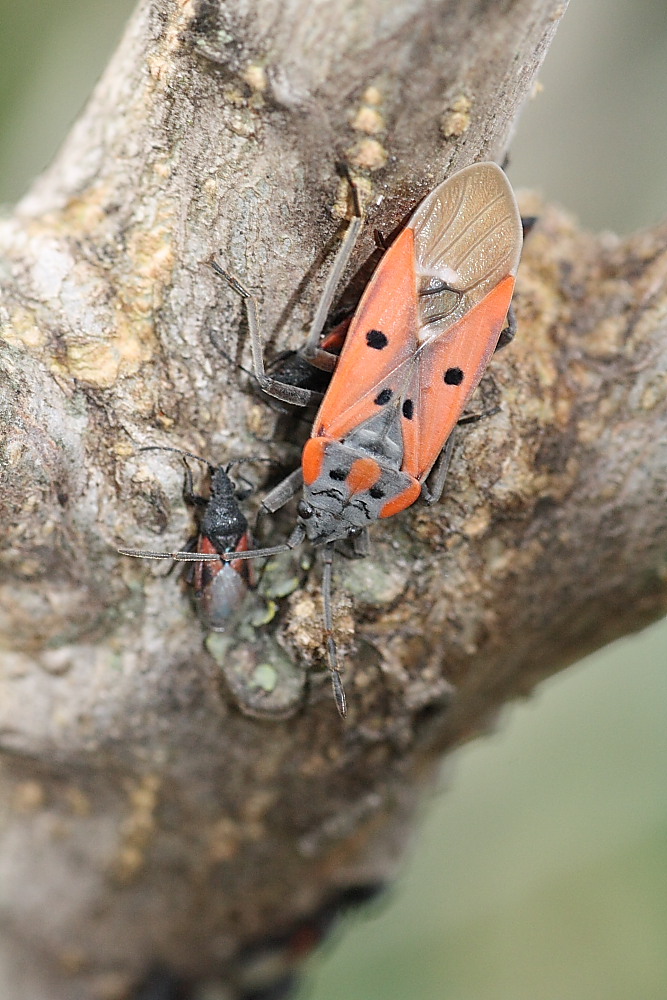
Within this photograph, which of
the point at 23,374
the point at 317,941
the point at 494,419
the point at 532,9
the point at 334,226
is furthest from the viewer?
the point at 317,941

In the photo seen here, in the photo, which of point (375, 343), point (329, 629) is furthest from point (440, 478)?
point (329, 629)

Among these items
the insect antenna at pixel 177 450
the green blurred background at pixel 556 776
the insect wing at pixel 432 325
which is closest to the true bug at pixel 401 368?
the insect wing at pixel 432 325

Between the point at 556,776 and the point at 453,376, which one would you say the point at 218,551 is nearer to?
the point at 453,376

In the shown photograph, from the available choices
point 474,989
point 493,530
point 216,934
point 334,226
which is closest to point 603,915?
point 474,989

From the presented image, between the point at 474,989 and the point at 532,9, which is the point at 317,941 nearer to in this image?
the point at 474,989

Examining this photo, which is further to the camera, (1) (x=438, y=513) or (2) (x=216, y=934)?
(2) (x=216, y=934)

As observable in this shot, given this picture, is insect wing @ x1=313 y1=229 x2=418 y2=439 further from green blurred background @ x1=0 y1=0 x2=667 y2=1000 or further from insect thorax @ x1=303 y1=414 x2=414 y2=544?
green blurred background @ x1=0 y1=0 x2=667 y2=1000

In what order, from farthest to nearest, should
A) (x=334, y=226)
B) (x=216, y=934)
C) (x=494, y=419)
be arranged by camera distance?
(x=216, y=934), (x=494, y=419), (x=334, y=226)
